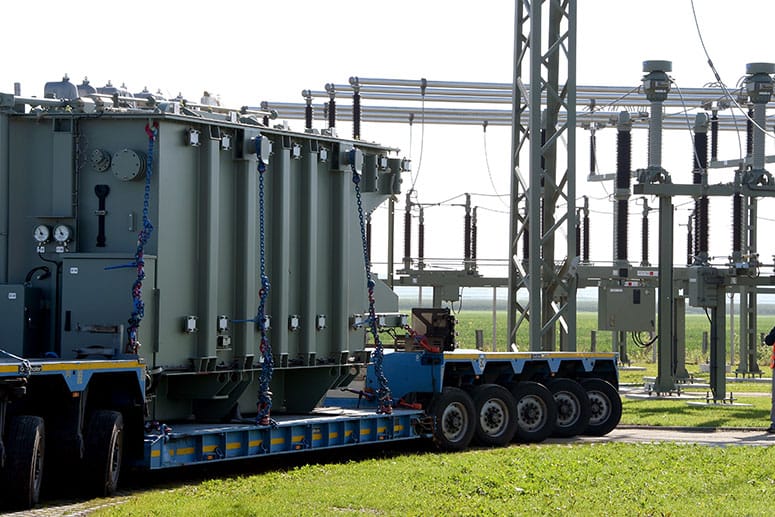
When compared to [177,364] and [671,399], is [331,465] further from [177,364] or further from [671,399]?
[671,399]

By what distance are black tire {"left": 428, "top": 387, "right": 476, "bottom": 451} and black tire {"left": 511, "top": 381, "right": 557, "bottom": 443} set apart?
1562 mm

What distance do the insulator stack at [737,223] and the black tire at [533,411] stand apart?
11753 mm

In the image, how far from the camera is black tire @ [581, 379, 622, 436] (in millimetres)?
23766

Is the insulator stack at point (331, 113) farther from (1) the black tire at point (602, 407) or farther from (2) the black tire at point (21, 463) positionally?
(2) the black tire at point (21, 463)

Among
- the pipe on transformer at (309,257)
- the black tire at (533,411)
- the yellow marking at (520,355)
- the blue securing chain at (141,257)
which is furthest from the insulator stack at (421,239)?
the blue securing chain at (141,257)

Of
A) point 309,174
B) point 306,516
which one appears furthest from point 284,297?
point 306,516

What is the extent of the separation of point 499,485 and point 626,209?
21.7 metres

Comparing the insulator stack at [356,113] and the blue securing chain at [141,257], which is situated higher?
the insulator stack at [356,113]

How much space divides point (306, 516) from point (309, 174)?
7.09 meters

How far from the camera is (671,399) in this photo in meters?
31.8

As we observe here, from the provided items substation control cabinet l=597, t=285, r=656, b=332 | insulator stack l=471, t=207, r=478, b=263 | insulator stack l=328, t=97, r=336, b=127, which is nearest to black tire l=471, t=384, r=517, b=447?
insulator stack l=328, t=97, r=336, b=127

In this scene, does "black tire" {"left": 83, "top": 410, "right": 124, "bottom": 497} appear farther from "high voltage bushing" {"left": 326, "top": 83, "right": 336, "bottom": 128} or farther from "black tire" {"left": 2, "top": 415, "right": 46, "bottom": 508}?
"high voltage bushing" {"left": 326, "top": 83, "right": 336, "bottom": 128}

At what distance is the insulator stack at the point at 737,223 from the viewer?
33062mm

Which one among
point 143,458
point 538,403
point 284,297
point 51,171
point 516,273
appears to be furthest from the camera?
point 516,273
